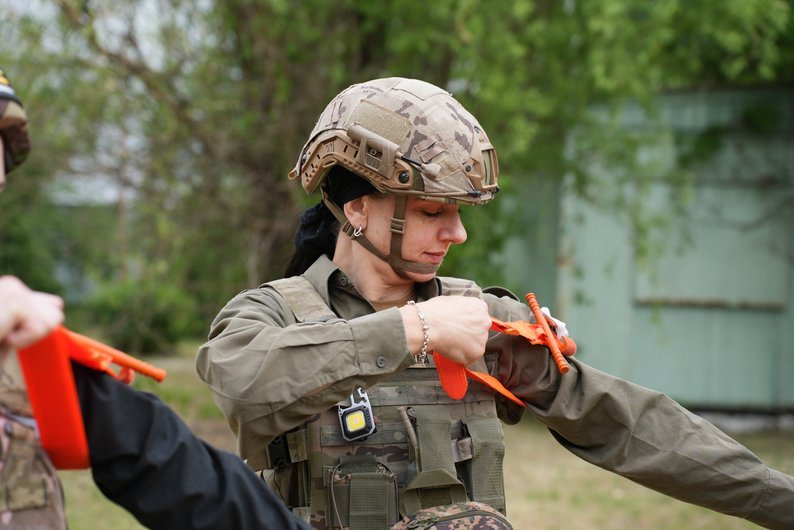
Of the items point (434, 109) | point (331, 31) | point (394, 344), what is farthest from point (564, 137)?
point (394, 344)

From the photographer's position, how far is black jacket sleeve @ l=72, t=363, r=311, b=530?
1.88 meters

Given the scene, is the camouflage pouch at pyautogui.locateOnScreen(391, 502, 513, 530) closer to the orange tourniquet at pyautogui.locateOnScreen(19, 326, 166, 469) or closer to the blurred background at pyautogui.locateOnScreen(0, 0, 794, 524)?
the orange tourniquet at pyautogui.locateOnScreen(19, 326, 166, 469)

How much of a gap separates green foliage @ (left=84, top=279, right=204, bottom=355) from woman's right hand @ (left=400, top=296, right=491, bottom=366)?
660cm

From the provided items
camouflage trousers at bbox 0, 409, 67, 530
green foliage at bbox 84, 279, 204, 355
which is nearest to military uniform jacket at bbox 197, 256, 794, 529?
camouflage trousers at bbox 0, 409, 67, 530

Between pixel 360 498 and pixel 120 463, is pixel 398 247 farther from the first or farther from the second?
pixel 120 463

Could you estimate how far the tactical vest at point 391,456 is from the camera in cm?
275

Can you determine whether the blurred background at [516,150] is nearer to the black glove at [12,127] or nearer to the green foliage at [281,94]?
the green foliage at [281,94]

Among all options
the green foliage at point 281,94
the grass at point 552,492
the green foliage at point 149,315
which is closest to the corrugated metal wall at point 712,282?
the green foliage at point 281,94

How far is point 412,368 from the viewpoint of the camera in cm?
294

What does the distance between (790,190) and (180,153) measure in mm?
6077

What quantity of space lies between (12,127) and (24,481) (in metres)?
0.71

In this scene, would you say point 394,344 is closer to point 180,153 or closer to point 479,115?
point 479,115

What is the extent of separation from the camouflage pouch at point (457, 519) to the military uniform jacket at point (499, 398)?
16.1 inches

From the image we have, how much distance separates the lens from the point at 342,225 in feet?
10.2
